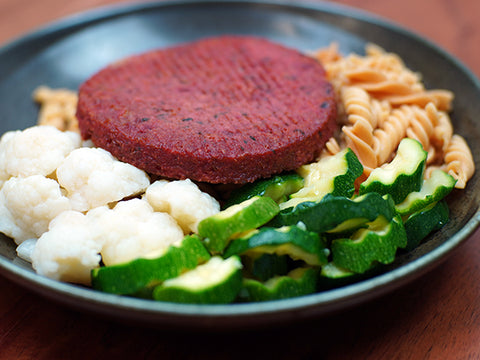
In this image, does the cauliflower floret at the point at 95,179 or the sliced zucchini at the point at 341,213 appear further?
the cauliflower floret at the point at 95,179

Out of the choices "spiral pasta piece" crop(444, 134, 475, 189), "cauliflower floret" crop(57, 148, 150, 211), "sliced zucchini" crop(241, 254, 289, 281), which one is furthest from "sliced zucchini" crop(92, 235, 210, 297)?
"spiral pasta piece" crop(444, 134, 475, 189)

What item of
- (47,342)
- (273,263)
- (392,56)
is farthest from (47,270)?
(392,56)

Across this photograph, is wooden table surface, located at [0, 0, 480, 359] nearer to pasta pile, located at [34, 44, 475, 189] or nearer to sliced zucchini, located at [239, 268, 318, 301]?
sliced zucchini, located at [239, 268, 318, 301]

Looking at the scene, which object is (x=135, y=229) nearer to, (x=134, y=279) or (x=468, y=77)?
(x=134, y=279)

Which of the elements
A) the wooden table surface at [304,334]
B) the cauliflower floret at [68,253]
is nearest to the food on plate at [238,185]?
the cauliflower floret at [68,253]

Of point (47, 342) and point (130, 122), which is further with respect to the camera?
point (130, 122)

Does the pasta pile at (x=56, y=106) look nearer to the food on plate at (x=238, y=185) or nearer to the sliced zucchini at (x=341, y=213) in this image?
Result: the food on plate at (x=238, y=185)

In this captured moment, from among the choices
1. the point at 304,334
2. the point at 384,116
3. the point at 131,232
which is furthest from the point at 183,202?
the point at 384,116

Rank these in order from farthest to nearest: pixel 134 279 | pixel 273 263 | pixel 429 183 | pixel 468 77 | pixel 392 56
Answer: pixel 392 56
pixel 468 77
pixel 429 183
pixel 273 263
pixel 134 279
